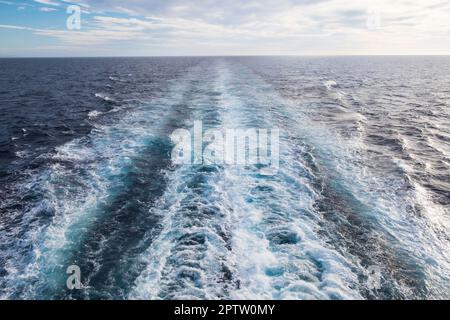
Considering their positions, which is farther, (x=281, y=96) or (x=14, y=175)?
(x=281, y=96)

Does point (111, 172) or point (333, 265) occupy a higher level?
point (111, 172)

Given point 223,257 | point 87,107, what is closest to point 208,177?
point 223,257

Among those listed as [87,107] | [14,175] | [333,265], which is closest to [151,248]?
[333,265]

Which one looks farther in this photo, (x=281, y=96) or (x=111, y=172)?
(x=281, y=96)

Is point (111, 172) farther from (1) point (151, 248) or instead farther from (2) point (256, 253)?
(2) point (256, 253)
